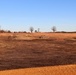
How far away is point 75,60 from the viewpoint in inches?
940

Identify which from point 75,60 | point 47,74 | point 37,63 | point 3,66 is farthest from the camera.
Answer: point 75,60

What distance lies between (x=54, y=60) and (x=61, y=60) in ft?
1.91

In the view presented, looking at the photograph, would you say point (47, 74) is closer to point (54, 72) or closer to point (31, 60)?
point (54, 72)

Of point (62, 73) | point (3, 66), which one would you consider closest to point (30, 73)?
point (62, 73)

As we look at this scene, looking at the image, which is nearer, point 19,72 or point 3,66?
point 19,72

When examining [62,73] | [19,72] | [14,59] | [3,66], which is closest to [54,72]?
[62,73]

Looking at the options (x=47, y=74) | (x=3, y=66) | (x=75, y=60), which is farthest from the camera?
(x=75, y=60)

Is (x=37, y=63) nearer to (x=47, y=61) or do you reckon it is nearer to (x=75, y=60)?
(x=47, y=61)

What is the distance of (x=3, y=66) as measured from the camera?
821 inches

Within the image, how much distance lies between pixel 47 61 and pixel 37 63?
4.39 ft

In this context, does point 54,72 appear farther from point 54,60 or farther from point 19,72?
point 54,60

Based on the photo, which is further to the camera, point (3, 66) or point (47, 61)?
point (47, 61)

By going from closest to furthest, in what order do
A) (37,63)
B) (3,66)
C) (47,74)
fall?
(47,74), (3,66), (37,63)

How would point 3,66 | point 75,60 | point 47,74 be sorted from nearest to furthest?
point 47,74 < point 3,66 < point 75,60
